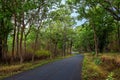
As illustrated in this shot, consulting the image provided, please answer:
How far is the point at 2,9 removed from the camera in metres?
31.1

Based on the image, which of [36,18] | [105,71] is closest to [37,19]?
[36,18]

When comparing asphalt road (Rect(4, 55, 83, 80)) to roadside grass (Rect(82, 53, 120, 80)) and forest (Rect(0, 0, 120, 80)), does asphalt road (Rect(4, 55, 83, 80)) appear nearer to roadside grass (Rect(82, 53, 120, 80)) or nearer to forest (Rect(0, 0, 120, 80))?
roadside grass (Rect(82, 53, 120, 80))

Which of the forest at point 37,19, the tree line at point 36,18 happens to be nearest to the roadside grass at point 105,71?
the forest at point 37,19

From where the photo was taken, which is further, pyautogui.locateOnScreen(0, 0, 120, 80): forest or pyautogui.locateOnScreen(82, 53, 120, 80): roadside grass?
pyautogui.locateOnScreen(0, 0, 120, 80): forest

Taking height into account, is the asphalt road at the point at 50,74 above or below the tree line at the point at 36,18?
below

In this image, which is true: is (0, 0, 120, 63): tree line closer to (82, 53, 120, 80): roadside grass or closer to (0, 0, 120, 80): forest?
(0, 0, 120, 80): forest

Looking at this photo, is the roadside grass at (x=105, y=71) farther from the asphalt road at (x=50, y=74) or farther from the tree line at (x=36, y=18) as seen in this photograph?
the tree line at (x=36, y=18)

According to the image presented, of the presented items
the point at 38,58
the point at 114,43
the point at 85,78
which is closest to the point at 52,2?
the point at 38,58

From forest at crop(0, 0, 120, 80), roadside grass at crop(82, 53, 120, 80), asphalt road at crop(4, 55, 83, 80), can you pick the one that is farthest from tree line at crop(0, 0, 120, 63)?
asphalt road at crop(4, 55, 83, 80)

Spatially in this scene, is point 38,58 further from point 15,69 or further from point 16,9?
point 15,69

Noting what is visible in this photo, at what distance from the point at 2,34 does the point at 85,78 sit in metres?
22.2

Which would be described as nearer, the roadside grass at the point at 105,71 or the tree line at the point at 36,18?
the roadside grass at the point at 105,71

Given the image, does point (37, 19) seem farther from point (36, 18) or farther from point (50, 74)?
point (50, 74)

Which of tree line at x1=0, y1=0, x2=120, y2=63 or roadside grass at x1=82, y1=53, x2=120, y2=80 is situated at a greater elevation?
tree line at x1=0, y1=0, x2=120, y2=63
